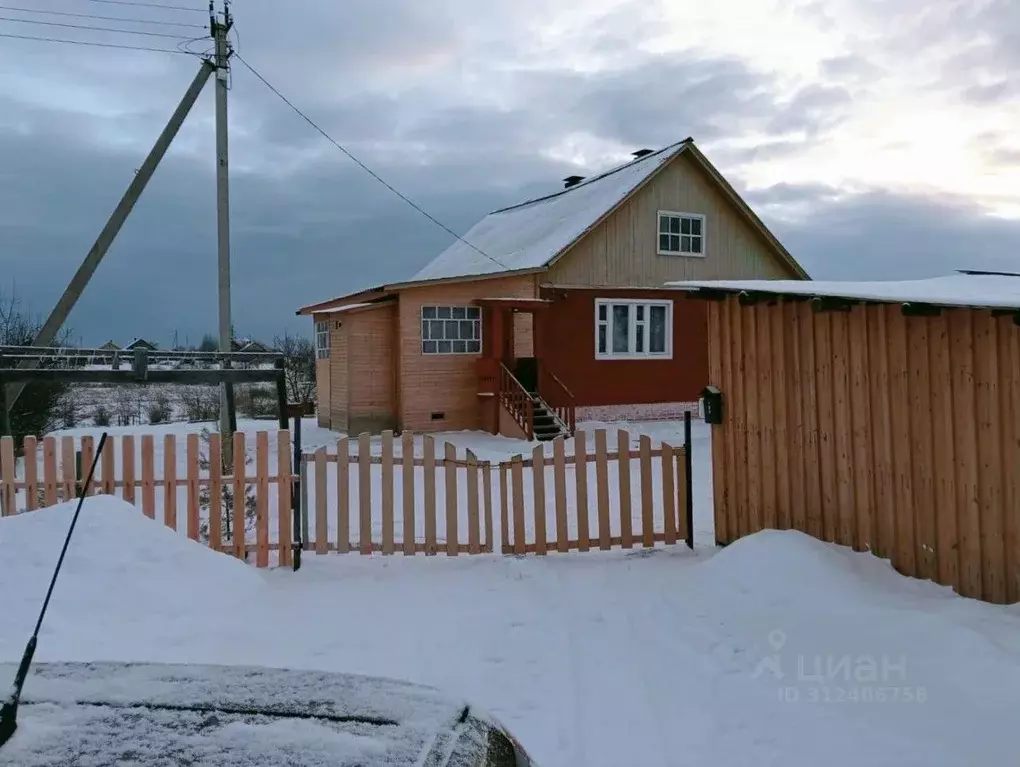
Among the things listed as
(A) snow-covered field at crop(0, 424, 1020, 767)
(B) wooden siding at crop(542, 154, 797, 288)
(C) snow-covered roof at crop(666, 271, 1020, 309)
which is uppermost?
(B) wooden siding at crop(542, 154, 797, 288)

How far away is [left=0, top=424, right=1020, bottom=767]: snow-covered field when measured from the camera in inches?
144

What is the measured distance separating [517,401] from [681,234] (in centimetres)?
727

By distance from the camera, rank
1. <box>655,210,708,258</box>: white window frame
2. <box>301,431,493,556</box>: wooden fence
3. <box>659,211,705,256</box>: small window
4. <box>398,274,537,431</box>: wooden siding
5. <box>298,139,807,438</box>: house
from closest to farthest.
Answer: <box>301,431,493,556</box>: wooden fence
<box>398,274,537,431</box>: wooden siding
<box>298,139,807,438</box>: house
<box>655,210,708,258</box>: white window frame
<box>659,211,705,256</box>: small window

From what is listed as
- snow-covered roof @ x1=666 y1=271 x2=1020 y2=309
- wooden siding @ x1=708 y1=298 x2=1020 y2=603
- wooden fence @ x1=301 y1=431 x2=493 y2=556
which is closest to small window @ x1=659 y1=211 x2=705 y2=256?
wooden siding @ x1=708 y1=298 x2=1020 y2=603

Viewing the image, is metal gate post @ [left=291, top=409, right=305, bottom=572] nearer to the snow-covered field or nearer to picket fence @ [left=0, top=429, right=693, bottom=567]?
picket fence @ [left=0, top=429, right=693, bottom=567]

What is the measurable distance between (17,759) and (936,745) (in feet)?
12.2

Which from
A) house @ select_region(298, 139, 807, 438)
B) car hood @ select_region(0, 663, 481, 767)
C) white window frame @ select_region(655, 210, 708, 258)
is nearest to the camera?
car hood @ select_region(0, 663, 481, 767)

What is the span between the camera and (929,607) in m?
4.76

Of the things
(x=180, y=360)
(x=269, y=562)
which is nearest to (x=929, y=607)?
(x=269, y=562)

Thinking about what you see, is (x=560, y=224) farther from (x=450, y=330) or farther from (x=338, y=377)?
(x=338, y=377)

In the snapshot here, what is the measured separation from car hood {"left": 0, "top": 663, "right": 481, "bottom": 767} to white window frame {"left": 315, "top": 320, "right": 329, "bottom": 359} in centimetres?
1771

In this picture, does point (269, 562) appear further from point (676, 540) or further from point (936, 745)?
point (936, 745)

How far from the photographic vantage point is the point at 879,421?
5539 mm

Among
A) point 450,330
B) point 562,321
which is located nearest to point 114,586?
point 450,330
